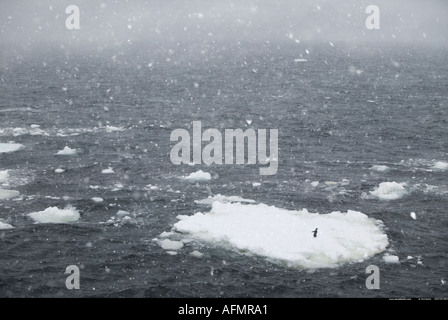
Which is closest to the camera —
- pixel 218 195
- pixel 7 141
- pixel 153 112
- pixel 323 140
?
pixel 218 195

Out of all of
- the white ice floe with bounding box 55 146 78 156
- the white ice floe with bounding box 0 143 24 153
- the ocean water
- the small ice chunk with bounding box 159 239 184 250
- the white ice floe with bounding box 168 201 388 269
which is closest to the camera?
the ocean water

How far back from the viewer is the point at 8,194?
34469 mm

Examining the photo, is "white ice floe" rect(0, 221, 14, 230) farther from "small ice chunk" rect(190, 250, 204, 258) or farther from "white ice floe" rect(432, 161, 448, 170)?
"white ice floe" rect(432, 161, 448, 170)

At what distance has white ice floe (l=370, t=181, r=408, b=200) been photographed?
36.1 m

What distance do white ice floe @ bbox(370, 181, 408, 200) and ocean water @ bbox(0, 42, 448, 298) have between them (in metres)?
0.09

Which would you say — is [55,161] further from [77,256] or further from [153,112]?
[153,112]

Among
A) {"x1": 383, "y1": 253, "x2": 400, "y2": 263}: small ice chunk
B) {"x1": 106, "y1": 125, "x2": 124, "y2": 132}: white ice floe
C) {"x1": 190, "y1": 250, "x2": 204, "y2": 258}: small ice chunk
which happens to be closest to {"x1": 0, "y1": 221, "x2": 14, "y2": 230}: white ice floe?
{"x1": 190, "y1": 250, "x2": 204, "y2": 258}: small ice chunk

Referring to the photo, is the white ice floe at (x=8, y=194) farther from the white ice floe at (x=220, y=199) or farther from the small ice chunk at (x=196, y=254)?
the small ice chunk at (x=196, y=254)

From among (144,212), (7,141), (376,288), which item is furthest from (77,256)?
(7,141)

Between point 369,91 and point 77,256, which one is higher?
point 369,91

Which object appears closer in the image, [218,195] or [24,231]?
[24,231]

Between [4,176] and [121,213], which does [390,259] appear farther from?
[4,176]

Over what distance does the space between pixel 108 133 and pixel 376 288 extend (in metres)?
36.5
